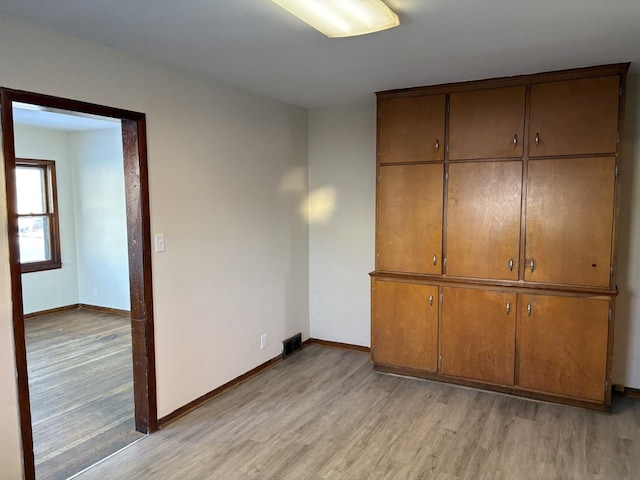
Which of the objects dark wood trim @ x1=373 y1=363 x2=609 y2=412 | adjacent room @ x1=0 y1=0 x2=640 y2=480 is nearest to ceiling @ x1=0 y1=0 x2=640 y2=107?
adjacent room @ x1=0 y1=0 x2=640 y2=480

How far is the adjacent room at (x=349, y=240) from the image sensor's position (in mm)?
2291

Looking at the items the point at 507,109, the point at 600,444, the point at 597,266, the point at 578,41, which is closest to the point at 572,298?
the point at 597,266

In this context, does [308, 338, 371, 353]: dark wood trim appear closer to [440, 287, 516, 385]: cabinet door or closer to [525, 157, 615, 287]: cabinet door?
[440, 287, 516, 385]: cabinet door

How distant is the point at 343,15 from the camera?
2035mm

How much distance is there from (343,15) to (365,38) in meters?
0.42

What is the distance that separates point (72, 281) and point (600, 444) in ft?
20.1

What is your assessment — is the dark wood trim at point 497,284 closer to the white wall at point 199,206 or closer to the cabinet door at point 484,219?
the cabinet door at point 484,219

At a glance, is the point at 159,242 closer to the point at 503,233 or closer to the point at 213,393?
the point at 213,393

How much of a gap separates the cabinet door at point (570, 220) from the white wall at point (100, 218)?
184 inches

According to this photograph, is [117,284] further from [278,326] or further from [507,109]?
[507,109]

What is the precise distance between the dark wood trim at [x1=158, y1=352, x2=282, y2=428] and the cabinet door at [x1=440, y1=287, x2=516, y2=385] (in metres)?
1.52

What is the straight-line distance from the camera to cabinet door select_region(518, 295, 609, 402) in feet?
10.2

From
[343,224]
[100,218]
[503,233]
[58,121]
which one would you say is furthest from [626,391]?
[58,121]

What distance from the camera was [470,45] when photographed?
2578 millimetres
